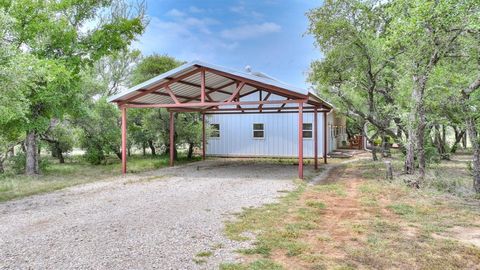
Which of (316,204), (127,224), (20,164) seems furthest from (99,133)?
(316,204)

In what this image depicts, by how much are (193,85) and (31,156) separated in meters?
A: 5.89

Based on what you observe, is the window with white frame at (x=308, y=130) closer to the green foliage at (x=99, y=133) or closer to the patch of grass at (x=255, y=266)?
the green foliage at (x=99, y=133)

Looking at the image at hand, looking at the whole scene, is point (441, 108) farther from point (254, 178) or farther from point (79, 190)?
point (79, 190)

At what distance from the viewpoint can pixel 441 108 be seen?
8.34 meters

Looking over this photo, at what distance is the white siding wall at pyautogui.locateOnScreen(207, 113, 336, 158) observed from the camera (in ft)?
58.2

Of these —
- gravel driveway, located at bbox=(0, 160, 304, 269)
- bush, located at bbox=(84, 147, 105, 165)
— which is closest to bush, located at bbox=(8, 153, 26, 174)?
bush, located at bbox=(84, 147, 105, 165)

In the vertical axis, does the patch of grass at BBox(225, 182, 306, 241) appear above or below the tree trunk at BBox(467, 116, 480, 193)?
below

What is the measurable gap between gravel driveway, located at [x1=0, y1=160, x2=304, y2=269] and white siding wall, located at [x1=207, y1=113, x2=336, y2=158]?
8.73 meters

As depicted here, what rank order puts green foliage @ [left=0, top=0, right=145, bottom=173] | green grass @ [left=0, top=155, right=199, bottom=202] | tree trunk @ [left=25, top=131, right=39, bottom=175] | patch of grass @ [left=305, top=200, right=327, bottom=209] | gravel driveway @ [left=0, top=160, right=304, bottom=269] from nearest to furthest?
1. gravel driveway @ [left=0, top=160, right=304, bottom=269]
2. patch of grass @ [left=305, top=200, right=327, bottom=209]
3. green grass @ [left=0, top=155, right=199, bottom=202]
4. green foliage @ [left=0, top=0, right=145, bottom=173]
5. tree trunk @ [left=25, top=131, right=39, bottom=175]

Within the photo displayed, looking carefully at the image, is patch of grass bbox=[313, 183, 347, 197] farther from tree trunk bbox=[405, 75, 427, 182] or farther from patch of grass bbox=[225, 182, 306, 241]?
tree trunk bbox=[405, 75, 427, 182]

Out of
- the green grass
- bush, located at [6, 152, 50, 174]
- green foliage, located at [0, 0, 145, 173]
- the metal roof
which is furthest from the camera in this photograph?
bush, located at [6, 152, 50, 174]

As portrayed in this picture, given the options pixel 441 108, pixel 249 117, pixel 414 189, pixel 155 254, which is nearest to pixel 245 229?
pixel 155 254

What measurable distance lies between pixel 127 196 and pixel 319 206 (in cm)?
412

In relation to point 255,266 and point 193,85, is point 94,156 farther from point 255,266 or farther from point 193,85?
point 255,266
